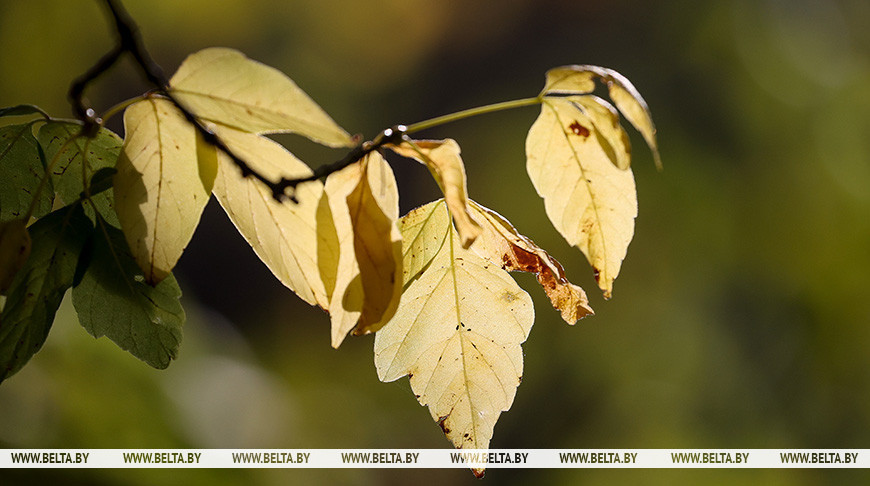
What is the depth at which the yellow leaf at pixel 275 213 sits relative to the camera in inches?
10.2

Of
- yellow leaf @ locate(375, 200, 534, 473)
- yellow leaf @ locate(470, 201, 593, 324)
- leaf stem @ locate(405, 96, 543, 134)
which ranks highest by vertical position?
leaf stem @ locate(405, 96, 543, 134)

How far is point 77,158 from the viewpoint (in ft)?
0.96

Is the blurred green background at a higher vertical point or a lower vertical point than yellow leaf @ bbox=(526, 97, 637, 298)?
lower

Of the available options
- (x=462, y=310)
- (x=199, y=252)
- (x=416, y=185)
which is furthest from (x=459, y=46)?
(x=462, y=310)

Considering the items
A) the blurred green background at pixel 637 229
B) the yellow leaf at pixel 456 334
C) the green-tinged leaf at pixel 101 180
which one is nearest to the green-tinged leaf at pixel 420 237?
the yellow leaf at pixel 456 334

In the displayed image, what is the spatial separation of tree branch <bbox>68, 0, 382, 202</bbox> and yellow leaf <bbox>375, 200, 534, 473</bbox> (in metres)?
0.06

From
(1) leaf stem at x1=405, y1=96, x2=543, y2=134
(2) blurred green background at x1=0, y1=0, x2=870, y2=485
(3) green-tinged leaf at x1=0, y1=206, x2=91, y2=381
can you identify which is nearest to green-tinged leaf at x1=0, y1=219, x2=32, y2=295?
(3) green-tinged leaf at x1=0, y1=206, x2=91, y2=381

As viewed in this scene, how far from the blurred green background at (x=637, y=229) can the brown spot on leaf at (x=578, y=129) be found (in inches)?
78.7

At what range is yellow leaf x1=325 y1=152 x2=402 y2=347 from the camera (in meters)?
0.23

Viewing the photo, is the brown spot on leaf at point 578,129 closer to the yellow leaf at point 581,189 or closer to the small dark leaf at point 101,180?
the yellow leaf at point 581,189

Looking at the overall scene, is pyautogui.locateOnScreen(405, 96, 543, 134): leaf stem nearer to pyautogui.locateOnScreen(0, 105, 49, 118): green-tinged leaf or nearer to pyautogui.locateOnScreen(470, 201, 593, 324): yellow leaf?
pyautogui.locateOnScreen(470, 201, 593, 324): yellow leaf

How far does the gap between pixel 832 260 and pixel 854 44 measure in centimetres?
93

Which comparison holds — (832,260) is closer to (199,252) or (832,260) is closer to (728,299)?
(728,299)

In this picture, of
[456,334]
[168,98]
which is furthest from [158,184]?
[456,334]
